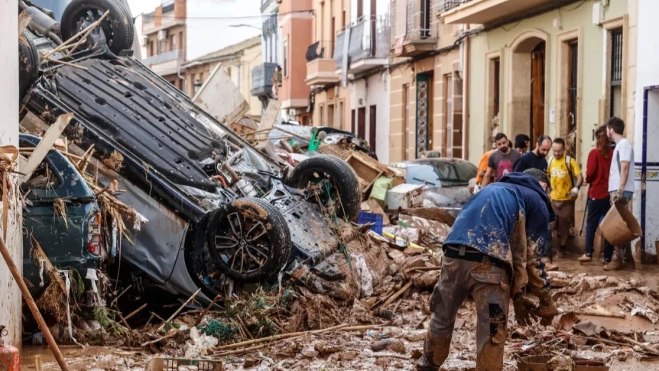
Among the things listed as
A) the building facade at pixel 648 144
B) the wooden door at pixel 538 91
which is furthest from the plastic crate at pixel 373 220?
the wooden door at pixel 538 91

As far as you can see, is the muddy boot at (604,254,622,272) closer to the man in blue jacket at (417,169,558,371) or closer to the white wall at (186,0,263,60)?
the man in blue jacket at (417,169,558,371)

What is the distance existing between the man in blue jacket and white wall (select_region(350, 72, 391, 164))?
84.3 ft

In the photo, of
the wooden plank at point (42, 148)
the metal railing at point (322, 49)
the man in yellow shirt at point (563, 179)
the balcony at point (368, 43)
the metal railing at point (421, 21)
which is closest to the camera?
the wooden plank at point (42, 148)

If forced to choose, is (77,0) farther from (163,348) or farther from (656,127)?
(656,127)

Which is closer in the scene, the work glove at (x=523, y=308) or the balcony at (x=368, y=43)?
the work glove at (x=523, y=308)

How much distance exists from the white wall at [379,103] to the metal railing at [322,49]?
4.05 m

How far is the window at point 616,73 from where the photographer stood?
16656 mm

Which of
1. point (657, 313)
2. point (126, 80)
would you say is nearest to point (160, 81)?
point (126, 80)

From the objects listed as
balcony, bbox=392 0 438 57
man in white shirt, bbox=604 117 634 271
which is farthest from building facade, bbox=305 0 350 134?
man in white shirt, bbox=604 117 634 271

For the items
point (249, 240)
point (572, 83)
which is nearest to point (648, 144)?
point (572, 83)

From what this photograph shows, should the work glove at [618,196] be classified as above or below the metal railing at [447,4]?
below

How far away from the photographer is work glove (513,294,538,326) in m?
6.88

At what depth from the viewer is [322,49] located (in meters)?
40.6

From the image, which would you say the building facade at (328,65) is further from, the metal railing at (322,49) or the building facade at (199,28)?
the building facade at (199,28)
